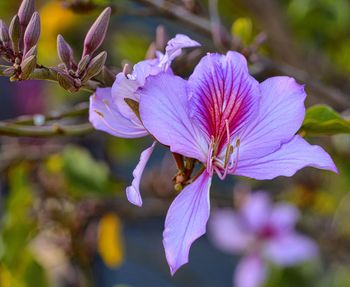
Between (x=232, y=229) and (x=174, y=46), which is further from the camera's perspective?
(x=232, y=229)

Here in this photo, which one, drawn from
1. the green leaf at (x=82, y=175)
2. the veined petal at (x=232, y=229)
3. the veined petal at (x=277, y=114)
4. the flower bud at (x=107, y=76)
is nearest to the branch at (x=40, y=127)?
the flower bud at (x=107, y=76)

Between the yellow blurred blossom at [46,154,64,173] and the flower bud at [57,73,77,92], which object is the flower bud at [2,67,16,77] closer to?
the flower bud at [57,73,77,92]

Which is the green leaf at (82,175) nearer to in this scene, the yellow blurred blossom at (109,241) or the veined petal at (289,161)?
the yellow blurred blossom at (109,241)

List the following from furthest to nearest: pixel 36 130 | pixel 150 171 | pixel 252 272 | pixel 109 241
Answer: pixel 252 272 < pixel 150 171 < pixel 109 241 < pixel 36 130

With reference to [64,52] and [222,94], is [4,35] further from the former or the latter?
[222,94]

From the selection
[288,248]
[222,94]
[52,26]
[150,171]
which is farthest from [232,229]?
[222,94]

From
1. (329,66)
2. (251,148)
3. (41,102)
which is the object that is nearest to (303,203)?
(329,66)
